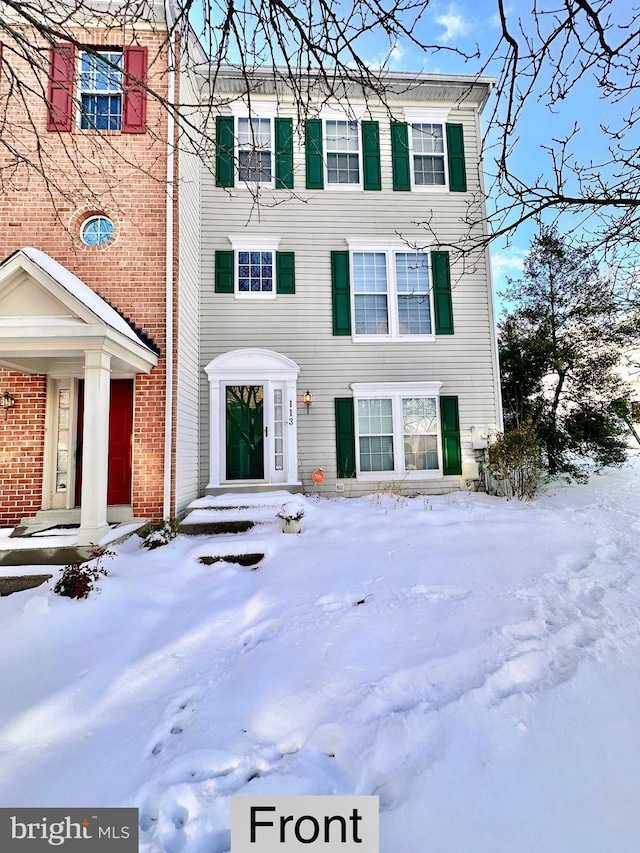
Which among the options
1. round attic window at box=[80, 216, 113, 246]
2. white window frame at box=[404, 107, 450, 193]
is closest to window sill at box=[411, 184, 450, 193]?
white window frame at box=[404, 107, 450, 193]

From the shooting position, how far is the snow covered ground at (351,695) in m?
1.64

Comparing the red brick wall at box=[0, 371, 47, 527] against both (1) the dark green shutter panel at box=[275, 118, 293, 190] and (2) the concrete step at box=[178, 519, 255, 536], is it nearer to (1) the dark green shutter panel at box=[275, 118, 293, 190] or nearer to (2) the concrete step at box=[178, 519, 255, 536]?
(2) the concrete step at box=[178, 519, 255, 536]

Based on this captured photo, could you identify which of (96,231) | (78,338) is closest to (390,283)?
(96,231)

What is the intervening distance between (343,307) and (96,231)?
437 cm

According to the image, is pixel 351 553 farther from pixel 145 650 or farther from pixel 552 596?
pixel 145 650

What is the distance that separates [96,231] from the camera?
6.06 meters

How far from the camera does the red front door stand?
5.93 m

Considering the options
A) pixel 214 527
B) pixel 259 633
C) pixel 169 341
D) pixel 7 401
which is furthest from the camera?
pixel 169 341

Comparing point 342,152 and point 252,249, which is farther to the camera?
point 342,152

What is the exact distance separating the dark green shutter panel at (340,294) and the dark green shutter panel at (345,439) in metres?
1.45

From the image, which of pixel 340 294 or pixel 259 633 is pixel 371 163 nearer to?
pixel 340 294

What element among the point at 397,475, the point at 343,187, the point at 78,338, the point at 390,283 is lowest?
the point at 397,475

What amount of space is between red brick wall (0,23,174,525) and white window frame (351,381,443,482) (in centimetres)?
366

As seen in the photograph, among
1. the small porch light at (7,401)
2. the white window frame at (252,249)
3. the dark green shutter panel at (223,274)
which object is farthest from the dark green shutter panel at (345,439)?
the small porch light at (7,401)
